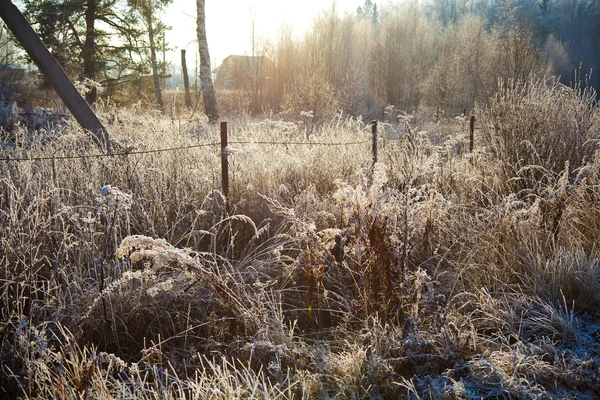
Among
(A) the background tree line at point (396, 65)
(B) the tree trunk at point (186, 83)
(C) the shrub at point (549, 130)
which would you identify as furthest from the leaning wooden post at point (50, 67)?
(B) the tree trunk at point (186, 83)

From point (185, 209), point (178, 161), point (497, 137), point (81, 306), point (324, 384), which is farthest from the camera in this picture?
point (497, 137)

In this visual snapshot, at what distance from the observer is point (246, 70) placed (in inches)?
758

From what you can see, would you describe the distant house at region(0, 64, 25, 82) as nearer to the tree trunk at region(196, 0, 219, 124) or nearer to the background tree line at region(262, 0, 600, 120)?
the tree trunk at region(196, 0, 219, 124)

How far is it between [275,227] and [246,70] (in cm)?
1676

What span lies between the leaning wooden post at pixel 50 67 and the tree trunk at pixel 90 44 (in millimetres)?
11123

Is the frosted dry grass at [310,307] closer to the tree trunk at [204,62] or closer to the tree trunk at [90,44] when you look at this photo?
the tree trunk at [204,62]

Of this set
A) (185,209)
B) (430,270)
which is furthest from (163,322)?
(430,270)

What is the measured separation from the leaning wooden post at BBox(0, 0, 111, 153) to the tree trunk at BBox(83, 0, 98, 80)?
11.1 meters

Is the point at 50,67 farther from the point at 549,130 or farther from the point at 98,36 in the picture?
the point at 98,36

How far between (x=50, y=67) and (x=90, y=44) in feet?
38.8

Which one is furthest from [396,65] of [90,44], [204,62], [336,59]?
[90,44]

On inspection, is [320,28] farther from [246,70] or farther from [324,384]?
[324,384]

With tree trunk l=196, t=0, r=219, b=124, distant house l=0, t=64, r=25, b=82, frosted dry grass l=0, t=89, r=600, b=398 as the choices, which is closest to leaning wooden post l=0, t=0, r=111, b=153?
frosted dry grass l=0, t=89, r=600, b=398

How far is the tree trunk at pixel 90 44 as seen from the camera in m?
14.1
